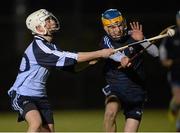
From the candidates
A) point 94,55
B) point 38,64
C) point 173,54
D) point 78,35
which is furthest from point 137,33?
point 78,35

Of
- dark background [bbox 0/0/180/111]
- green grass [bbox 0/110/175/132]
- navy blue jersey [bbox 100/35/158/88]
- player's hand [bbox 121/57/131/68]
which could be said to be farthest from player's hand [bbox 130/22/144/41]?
dark background [bbox 0/0/180/111]

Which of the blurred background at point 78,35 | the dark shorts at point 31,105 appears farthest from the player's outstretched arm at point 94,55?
the blurred background at point 78,35

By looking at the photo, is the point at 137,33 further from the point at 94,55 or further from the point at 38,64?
the point at 38,64

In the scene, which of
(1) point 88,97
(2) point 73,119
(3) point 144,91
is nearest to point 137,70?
(3) point 144,91

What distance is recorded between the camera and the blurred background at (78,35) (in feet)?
54.8

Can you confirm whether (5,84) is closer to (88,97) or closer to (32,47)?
(88,97)

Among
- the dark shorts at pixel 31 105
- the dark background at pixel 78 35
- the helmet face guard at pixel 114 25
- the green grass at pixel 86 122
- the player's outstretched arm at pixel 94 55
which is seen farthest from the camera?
the dark background at pixel 78 35

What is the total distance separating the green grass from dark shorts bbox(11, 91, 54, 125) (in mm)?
2914

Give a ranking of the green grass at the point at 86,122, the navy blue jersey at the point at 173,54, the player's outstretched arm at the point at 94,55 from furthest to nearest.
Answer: the green grass at the point at 86,122 → the player's outstretched arm at the point at 94,55 → the navy blue jersey at the point at 173,54

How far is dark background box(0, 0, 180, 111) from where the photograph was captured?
16703 millimetres

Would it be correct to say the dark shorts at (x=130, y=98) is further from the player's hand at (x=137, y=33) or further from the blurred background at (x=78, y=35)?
the blurred background at (x=78, y=35)

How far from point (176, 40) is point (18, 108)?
2.06 metres

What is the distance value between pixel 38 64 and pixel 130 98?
120 centimetres

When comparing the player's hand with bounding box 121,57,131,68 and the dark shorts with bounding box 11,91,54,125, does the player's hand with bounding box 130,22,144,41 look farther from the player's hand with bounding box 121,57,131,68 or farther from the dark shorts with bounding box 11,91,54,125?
the dark shorts with bounding box 11,91,54,125
